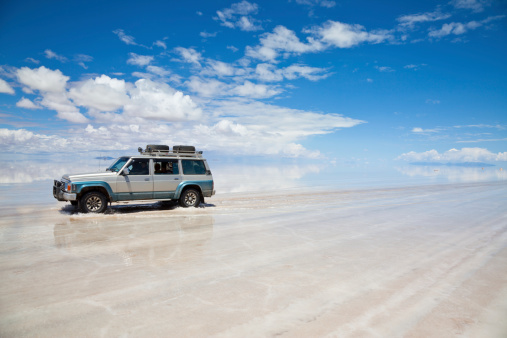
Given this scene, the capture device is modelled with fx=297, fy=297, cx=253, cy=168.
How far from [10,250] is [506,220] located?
15.0 meters

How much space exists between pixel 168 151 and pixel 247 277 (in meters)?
8.03

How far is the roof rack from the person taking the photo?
38.1ft

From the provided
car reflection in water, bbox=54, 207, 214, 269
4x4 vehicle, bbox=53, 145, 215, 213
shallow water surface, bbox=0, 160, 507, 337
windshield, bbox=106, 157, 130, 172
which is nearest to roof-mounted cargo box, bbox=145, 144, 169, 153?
4x4 vehicle, bbox=53, 145, 215, 213

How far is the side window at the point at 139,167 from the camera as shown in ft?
35.6

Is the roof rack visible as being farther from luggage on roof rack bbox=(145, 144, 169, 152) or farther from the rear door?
the rear door

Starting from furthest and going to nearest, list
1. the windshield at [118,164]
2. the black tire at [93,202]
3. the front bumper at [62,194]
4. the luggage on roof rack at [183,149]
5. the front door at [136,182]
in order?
the luggage on roof rack at [183,149], the windshield at [118,164], the front door at [136,182], the black tire at [93,202], the front bumper at [62,194]

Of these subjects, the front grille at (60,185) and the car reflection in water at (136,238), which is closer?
the car reflection in water at (136,238)

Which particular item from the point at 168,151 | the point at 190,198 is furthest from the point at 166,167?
the point at 190,198

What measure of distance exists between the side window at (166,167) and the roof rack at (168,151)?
31 centimetres

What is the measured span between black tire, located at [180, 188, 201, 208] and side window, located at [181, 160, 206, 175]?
728mm

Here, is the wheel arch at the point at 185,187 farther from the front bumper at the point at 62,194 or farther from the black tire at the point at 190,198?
the front bumper at the point at 62,194

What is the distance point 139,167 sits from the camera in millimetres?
11000

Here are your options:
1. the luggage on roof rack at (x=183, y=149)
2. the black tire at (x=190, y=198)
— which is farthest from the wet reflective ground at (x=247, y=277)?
the luggage on roof rack at (x=183, y=149)

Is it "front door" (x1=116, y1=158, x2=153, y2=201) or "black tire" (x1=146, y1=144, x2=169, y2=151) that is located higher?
"black tire" (x1=146, y1=144, x2=169, y2=151)
